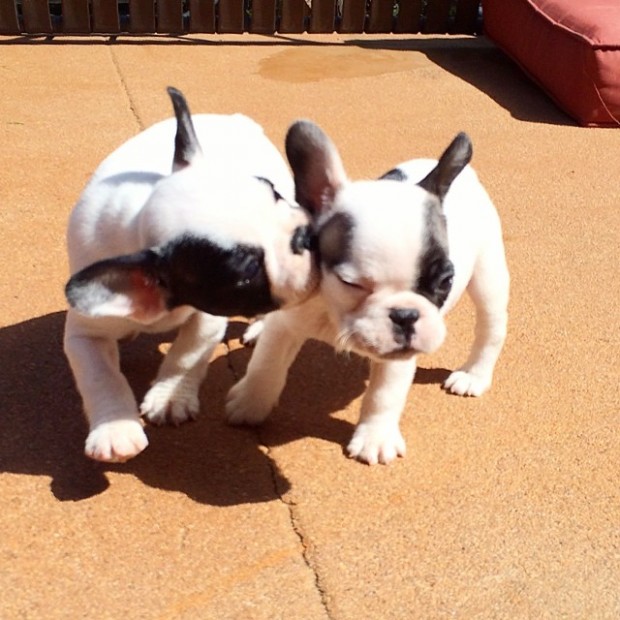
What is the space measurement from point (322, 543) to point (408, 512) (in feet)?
1.08

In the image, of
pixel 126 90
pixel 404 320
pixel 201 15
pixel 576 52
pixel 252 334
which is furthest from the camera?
pixel 201 15

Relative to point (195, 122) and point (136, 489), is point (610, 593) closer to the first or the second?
point (136, 489)

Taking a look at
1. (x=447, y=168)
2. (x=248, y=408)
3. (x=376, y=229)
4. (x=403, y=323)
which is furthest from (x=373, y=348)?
(x=248, y=408)

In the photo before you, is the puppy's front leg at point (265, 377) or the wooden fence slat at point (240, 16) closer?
the puppy's front leg at point (265, 377)

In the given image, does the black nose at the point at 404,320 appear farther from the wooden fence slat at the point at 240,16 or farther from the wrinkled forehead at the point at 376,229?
the wooden fence slat at the point at 240,16

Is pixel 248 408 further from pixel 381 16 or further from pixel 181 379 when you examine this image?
pixel 381 16

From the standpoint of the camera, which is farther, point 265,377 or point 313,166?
point 265,377

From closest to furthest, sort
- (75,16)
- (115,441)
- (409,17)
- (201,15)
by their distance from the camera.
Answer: (115,441) < (75,16) < (201,15) < (409,17)

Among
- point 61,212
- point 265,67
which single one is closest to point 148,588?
point 61,212

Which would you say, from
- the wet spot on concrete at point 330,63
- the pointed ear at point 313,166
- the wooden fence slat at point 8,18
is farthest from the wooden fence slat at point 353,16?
the pointed ear at point 313,166

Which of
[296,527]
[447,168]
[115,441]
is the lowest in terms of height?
[296,527]

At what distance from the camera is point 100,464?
10.6 feet

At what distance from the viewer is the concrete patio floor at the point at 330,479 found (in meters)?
2.78

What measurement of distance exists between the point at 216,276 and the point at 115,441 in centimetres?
72
